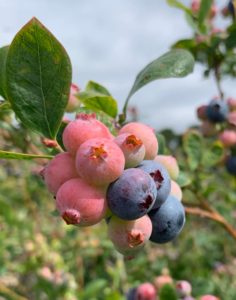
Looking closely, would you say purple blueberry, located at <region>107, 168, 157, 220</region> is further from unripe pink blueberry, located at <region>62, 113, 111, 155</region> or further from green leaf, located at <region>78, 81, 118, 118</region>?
green leaf, located at <region>78, 81, 118, 118</region>

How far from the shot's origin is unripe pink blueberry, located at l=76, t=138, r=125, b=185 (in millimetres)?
747

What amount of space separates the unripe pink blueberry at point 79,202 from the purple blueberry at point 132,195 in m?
0.03

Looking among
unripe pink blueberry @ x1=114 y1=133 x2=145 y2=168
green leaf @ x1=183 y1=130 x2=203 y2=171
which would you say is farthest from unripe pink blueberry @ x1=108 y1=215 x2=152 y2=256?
green leaf @ x1=183 y1=130 x2=203 y2=171

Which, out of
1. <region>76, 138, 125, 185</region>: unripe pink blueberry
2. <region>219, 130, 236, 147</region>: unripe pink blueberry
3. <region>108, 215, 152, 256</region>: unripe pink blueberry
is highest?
<region>76, 138, 125, 185</region>: unripe pink blueberry

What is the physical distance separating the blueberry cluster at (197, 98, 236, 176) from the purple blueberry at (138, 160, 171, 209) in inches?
35.4

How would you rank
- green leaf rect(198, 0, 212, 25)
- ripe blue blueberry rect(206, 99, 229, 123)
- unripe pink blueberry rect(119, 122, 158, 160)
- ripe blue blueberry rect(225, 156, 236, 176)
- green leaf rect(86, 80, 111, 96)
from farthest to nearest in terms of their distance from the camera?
ripe blue blueberry rect(225, 156, 236, 176)
ripe blue blueberry rect(206, 99, 229, 123)
green leaf rect(198, 0, 212, 25)
green leaf rect(86, 80, 111, 96)
unripe pink blueberry rect(119, 122, 158, 160)

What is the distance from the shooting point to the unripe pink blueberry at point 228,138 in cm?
175

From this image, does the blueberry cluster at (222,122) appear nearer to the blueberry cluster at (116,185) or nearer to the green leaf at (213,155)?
the green leaf at (213,155)

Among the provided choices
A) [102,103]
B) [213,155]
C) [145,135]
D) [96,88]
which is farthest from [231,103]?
[145,135]

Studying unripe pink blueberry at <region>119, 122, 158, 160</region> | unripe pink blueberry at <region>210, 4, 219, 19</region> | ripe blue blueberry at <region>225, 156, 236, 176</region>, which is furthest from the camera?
unripe pink blueberry at <region>210, 4, 219, 19</region>

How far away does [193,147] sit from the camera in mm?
1707

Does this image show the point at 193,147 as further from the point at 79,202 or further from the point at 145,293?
the point at 79,202

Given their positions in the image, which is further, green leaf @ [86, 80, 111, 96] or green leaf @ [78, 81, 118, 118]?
green leaf @ [86, 80, 111, 96]

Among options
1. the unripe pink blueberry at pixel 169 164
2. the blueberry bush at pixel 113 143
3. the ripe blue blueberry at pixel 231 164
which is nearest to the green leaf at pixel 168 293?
the blueberry bush at pixel 113 143
